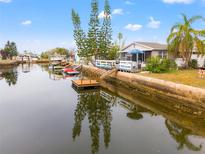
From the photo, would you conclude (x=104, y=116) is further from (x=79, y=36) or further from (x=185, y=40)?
(x=79, y=36)

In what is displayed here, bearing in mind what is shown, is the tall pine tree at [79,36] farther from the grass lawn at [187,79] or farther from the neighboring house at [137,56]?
the grass lawn at [187,79]

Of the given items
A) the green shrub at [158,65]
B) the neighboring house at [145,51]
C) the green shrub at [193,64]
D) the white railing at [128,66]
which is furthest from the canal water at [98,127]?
the neighboring house at [145,51]

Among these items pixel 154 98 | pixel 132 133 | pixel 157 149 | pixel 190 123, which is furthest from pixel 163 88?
pixel 157 149

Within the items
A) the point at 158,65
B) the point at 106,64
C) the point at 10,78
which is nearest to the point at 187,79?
the point at 158,65

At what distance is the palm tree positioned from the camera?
77.9ft

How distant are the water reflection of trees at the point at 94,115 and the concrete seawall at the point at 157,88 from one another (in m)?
3.98

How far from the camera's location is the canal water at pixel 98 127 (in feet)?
27.7

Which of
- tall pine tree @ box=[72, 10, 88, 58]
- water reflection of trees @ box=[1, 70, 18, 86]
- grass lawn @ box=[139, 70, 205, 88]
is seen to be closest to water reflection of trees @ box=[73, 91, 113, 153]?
grass lawn @ box=[139, 70, 205, 88]

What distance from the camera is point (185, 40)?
24047mm

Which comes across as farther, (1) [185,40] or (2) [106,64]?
(2) [106,64]

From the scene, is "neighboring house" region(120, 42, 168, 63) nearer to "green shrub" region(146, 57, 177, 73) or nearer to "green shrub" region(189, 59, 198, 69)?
"green shrub" region(189, 59, 198, 69)

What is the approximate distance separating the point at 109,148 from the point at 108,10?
38.5 meters

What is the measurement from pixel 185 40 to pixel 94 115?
16.6 m

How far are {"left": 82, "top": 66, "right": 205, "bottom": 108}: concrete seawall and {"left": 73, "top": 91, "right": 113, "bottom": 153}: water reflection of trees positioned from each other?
398 cm
